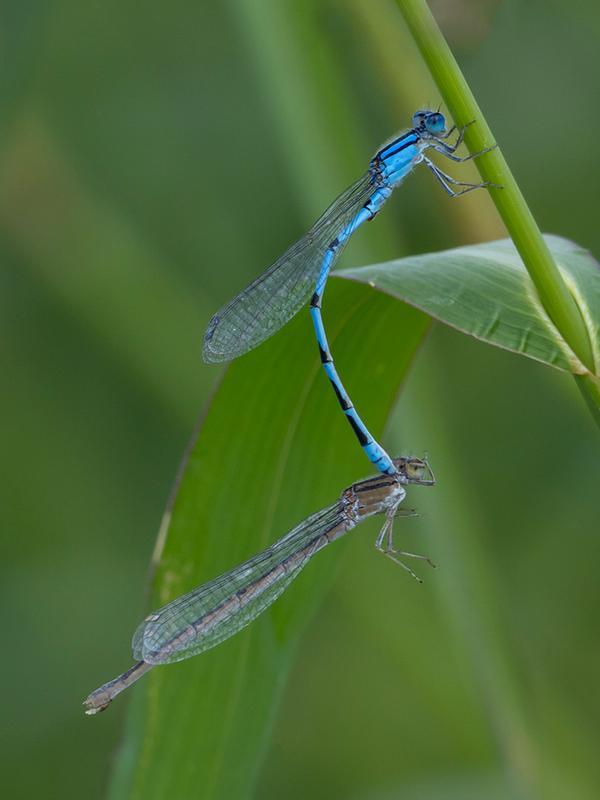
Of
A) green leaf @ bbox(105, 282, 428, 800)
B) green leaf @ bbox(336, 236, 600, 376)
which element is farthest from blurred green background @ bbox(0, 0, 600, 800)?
green leaf @ bbox(336, 236, 600, 376)

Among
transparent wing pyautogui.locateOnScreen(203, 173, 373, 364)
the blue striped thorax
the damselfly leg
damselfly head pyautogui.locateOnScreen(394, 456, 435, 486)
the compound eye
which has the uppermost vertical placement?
the compound eye

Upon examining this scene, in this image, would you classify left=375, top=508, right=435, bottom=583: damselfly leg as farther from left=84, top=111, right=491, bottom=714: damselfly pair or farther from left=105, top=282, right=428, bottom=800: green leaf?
left=105, top=282, right=428, bottom=800: green leaf

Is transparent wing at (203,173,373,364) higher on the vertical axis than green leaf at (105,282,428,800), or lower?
higher

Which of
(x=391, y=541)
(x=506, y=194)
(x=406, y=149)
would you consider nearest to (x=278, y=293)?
(x=406, y=149)

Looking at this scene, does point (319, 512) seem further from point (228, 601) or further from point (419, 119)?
point (419, 119)

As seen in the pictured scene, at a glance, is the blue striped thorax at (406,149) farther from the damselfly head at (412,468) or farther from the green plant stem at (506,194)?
the green plant stem at (506,194)

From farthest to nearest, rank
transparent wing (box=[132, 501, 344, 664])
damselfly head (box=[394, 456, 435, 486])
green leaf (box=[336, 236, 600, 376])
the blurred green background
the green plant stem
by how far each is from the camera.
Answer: the blurred green background < damselfly head (box=[394, 456, 435, 486]) < transparent wing (box=[132, 501, 344, 664]) < green leaf (box=[336, 236, 600, 376]) < the green plant stem

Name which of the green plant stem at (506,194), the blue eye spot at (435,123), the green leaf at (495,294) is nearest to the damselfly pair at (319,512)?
the blue eye spot at (435,123)

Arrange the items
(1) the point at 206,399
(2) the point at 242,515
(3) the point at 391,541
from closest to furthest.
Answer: (2) the point at 242,515
(3) the point at 391,541
(1) the point at 206,399
